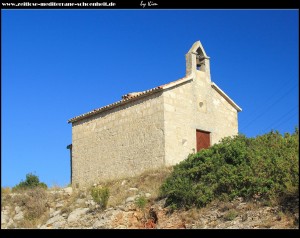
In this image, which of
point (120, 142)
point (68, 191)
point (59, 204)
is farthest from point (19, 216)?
point (120, 142)

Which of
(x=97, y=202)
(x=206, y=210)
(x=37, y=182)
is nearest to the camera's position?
(x=206, y=210)

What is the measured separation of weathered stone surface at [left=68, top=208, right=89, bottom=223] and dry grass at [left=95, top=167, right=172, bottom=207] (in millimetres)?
1172

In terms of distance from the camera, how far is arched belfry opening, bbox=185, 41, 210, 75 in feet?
82.7

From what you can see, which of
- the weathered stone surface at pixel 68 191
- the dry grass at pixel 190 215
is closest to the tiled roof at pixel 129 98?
the weathered stone surface at pixel 68 191

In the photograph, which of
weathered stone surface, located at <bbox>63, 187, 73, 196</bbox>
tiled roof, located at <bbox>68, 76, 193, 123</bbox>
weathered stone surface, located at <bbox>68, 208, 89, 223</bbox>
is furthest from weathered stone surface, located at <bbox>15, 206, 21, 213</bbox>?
tiled roof, located at <bbox>68, 76, 193, 123</bbox>

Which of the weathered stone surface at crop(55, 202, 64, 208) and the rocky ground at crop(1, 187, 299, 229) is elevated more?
the weathered stone surface at crop(55, 202, 64, 208)

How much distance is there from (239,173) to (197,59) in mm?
11800

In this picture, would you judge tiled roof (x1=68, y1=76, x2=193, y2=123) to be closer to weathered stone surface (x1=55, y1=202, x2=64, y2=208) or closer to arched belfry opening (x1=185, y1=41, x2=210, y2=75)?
arched belfry opening (x1=185, y1=41, x2=210, y2=75)

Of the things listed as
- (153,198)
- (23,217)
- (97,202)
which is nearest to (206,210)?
(153,198)

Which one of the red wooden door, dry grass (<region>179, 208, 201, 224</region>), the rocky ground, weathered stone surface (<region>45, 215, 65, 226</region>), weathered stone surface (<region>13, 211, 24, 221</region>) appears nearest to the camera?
the rocky ground

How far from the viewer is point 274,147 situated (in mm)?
16688

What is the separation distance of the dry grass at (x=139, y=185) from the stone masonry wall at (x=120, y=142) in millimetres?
1011
